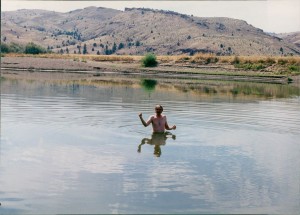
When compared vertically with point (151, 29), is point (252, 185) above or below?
below

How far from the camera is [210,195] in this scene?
1030 centimetres

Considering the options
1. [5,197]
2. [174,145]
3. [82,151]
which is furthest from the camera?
[174,145]

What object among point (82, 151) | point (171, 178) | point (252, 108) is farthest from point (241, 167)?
point (252, 108)

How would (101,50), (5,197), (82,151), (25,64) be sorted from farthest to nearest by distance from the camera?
1. (101,50)
2. (25,64)
3. (82,151)
4. (5,197)

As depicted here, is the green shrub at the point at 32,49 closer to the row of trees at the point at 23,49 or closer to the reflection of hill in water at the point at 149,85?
the row of trees at the point at 23,49

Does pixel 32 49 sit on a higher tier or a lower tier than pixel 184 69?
higher

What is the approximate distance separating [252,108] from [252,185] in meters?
17.3

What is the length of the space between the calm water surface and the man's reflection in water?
4cm

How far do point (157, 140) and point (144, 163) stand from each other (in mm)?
3692

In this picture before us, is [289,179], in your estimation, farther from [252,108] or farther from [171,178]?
[252,108]

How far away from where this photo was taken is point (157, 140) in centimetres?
1667

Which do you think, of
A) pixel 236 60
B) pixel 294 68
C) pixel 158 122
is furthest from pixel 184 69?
pixel 158 122

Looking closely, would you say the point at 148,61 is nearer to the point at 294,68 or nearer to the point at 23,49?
the point at 294,68

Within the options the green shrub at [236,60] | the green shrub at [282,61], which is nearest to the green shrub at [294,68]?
the green shrub at [282,61]
